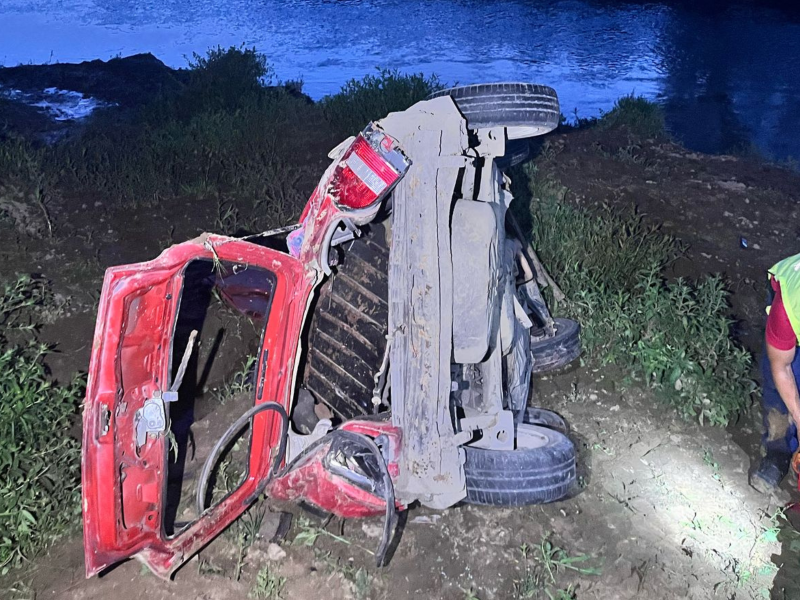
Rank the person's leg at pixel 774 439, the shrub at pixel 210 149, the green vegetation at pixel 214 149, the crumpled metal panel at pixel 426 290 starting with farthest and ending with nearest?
the shrub at pixel 210 149 < the green vegetation at pixel 214 149 < the person's leg at pixel 774 439 < the crumpled metal panel at pixel 426 290

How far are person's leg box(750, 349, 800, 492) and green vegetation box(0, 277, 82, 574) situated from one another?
134 inches

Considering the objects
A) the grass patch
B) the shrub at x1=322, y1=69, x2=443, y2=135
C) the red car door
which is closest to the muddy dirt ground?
the red car door

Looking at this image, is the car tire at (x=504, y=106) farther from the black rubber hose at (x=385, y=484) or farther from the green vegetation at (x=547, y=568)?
the green vegetation at (x=547, y=568)

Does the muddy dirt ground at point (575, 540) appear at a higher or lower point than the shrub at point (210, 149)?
lower

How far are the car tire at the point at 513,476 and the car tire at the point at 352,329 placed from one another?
0.66 meters

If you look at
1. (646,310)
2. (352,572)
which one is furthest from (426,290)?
(646,310)

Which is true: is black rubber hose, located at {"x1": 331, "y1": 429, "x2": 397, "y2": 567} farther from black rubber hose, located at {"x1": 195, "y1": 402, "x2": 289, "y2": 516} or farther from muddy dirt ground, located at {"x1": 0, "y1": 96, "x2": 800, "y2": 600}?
muddy dirt ground, located at {"x1": 0, "y1": 96, "x2": 800, "y2": 600}

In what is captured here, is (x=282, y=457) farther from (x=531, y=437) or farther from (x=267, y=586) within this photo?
(x=531, y=437)

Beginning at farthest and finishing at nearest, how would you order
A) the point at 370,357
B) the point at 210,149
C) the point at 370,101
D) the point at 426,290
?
the point at 370,101 < the point at 210,149 < the point at 370,357 < the point at 426,290

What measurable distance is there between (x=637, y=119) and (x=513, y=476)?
6488 mm

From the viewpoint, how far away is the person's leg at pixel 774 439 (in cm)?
325

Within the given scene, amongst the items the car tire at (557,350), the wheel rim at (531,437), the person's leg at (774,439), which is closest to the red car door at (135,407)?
the wheel rim at (531,437)

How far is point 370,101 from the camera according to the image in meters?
7.45

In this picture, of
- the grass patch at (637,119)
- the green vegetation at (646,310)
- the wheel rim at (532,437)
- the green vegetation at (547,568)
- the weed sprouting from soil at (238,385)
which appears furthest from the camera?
the grass patch at (637,119)
